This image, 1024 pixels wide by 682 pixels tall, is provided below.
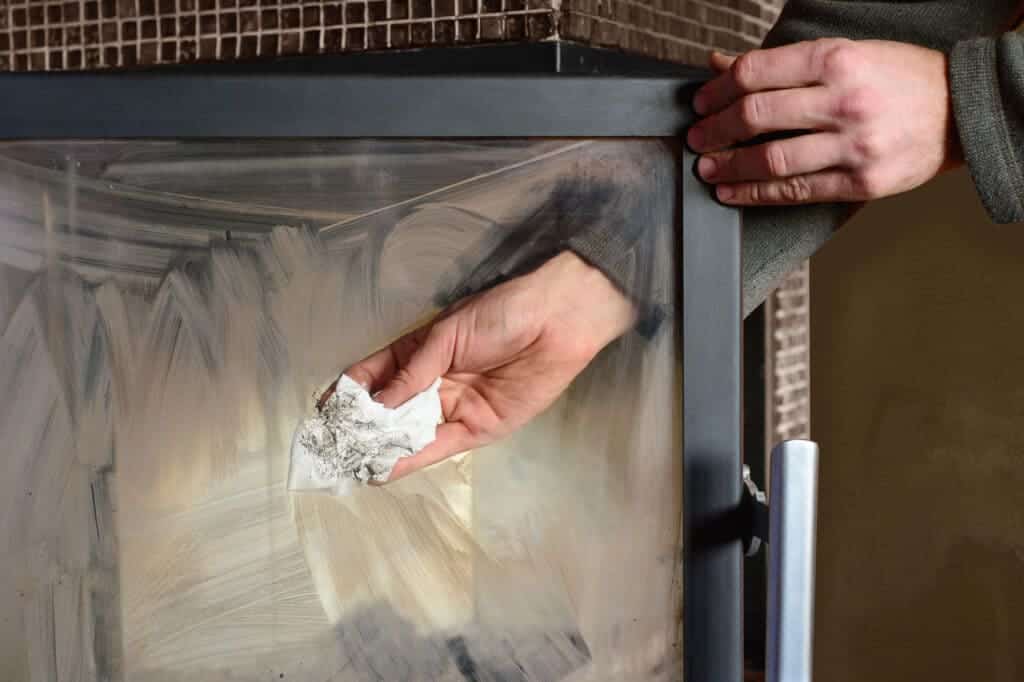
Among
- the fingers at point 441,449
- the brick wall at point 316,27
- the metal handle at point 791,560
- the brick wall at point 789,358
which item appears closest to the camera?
the metal handle at point 791,560

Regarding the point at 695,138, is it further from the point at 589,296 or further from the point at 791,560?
the point at 791,560

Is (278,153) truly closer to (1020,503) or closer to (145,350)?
(145,350)

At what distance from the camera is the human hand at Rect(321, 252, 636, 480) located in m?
0.71

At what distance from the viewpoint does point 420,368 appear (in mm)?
714

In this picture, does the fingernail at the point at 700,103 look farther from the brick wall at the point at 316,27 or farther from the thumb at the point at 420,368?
the brick wall at the point at 316,27

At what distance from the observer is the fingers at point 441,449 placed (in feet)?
2.37

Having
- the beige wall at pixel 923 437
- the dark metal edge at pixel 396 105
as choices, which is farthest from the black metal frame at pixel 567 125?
the beige wall at pixel 923 437

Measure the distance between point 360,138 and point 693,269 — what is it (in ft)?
0.72

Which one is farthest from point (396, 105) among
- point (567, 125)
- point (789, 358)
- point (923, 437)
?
point (923, 437)

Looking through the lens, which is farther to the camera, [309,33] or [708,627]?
[309,33]

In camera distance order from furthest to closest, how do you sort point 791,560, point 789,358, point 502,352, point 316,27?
1. point 789,358
2. point 316,27
3. point 502,352
4. point 791,560

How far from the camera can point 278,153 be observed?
2.31 feet

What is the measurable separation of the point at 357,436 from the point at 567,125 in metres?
0.23

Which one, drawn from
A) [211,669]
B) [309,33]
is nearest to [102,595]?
[211,669]
